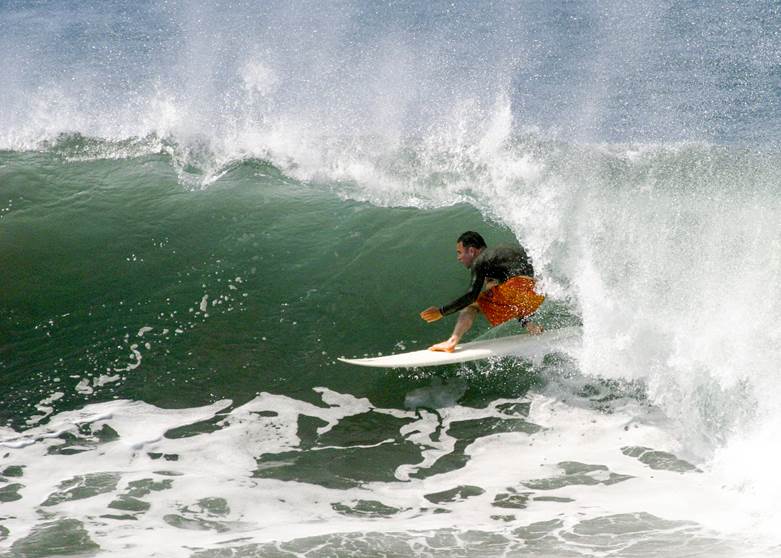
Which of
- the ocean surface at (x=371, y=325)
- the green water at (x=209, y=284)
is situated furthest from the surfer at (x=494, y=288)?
the green water at (x=209, y=284)

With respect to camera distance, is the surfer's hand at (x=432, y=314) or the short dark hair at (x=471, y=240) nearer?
the surfer's hand at (x=432, y=314)

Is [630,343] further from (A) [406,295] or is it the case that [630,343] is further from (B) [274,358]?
(B) [274,358]

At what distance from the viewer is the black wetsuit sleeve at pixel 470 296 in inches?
289

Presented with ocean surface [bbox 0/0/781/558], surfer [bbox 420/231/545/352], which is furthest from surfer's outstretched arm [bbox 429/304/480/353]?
ocean surface [bbox 0/0/781/558]

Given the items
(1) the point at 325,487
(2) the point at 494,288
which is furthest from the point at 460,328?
(1) the point at 325,487

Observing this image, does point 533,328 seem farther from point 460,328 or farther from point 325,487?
point 325,487

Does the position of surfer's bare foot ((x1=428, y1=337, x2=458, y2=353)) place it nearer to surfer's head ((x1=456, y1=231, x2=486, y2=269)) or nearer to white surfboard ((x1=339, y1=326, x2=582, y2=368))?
white surfboard ((x1=339, y1=326, x2=582, y2=368))

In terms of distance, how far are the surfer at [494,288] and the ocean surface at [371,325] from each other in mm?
322

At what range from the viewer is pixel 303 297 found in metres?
8.75

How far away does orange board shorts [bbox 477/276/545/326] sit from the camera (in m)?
7.61

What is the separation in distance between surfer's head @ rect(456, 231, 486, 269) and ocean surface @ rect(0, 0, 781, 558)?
721 mm

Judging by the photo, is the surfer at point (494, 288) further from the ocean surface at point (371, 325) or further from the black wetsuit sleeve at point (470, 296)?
the ocean surface at point (371, 325)

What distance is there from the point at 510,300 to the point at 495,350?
44 cm

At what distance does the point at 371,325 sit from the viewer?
8406 mm
